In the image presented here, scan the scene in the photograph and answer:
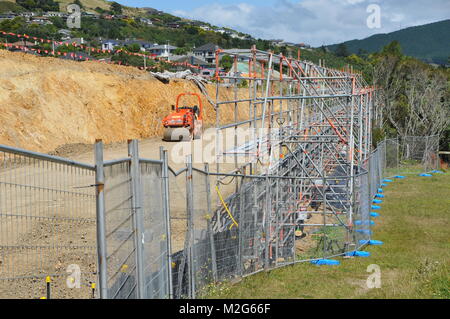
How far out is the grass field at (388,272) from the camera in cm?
890

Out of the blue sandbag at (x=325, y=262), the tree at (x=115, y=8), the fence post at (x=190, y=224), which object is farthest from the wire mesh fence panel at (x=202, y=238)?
the tree at (x=115, y=8)

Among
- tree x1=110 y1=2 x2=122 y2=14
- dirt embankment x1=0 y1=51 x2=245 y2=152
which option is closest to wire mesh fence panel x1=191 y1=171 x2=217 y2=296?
dirt embankment x1=0 y1=51 x2=245 y2=152

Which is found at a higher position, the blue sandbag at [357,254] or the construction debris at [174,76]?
the construction debris at [174,76]

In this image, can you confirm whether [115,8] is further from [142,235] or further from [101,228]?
[101,228]

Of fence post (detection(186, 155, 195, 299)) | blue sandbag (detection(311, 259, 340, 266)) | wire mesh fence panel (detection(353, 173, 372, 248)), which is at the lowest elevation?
blue sandbag (detection(311, 259, 340, 266))

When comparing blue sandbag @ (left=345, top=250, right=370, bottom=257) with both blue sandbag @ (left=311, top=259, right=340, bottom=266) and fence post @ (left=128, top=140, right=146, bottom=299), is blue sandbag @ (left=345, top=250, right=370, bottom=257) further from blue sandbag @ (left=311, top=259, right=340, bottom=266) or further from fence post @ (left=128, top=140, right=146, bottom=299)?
fence post @ (left=128, top=140, right=146, bottom=299)

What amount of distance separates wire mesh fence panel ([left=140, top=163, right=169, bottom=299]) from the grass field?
1596mm

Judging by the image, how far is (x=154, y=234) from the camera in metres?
6.27

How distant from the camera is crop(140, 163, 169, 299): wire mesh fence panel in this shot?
5.95 m

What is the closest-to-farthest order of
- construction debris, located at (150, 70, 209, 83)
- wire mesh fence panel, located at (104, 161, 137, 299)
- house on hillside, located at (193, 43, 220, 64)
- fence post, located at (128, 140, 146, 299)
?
wire mesh fence panel, located at (104, 161, 137, 299)
fence post, located at (128, 140, 146, 299)
construction debris, located at (150, 70, 209, 83)
house on hillside, located at (193, 43, 220, 64)

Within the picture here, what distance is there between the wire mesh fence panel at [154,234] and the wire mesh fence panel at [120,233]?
0.97 ft

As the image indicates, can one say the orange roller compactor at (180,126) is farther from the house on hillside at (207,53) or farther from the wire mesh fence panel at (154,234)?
the house on hillside at (207,53)

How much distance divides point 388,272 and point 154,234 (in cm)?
614

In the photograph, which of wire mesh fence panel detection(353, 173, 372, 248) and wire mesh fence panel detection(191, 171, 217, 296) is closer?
wire mesh fence panel detection(191, 171, 217, 296)
